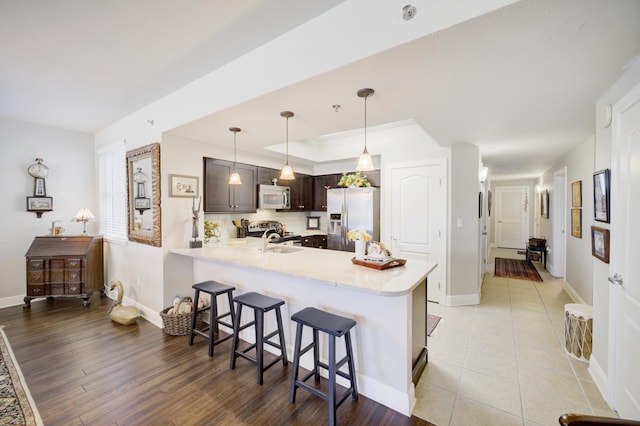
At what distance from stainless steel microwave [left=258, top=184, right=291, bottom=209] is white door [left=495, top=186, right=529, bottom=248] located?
303 inches

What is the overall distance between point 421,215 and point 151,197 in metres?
3.74

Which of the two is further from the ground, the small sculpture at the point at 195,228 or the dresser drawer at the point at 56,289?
the small sculpture at the point at 195,228

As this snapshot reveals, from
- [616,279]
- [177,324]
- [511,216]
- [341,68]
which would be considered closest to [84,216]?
[177,324]

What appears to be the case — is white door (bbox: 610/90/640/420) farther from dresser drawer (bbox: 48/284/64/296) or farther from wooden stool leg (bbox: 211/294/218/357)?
dresser drawer (bbox: 48/284/64/296)

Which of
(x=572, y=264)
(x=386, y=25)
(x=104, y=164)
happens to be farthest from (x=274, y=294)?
(x=572, y=264)

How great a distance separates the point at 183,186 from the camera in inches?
132

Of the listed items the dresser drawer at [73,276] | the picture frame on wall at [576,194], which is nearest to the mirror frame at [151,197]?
the dresser drawer at [73,276]

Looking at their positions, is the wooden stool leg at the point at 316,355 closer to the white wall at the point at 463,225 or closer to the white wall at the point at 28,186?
the white wall at the point at 463,225

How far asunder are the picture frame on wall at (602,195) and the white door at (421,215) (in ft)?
5.73

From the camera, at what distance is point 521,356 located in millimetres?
2557

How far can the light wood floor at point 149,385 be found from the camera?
1825 millimetres

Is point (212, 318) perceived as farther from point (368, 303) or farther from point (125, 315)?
point (368, 303)

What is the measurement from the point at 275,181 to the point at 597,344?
4.52m

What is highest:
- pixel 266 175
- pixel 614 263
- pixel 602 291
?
pixel 266 175
